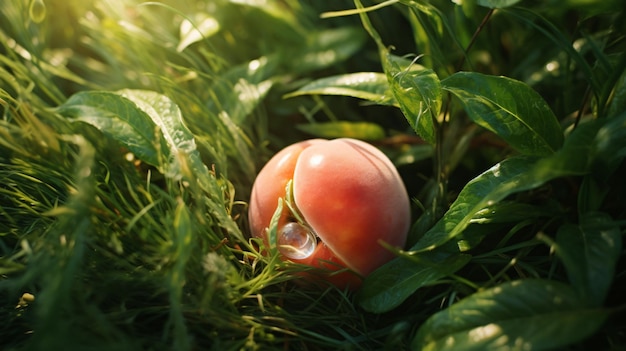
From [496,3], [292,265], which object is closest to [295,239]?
[292,265]

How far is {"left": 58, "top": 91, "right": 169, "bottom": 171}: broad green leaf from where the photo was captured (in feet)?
2.10

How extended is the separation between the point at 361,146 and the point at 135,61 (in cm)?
44

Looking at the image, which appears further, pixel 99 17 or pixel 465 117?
pixel 99 17

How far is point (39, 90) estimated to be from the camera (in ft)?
2.75

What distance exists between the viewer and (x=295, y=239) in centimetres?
60

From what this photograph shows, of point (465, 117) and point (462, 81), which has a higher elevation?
point (462, 81)

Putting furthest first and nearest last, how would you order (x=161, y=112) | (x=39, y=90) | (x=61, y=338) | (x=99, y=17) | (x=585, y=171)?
(x=99, y=17)
(x=39, y=90)
(x=161, y=112)
(x=585, y=171)
(x=61, y=338)

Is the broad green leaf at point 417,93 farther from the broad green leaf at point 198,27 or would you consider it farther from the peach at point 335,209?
the broad green leaf at point 198,27

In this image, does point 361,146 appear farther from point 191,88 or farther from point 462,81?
point 191,88

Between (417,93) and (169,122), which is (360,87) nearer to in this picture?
(417,93)

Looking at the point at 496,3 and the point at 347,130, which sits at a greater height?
the point at 496,3

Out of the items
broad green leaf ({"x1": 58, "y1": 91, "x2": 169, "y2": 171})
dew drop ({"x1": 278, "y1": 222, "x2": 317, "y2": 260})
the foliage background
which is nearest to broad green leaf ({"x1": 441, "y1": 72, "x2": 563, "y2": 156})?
the foliage background

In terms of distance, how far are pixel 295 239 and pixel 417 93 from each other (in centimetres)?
22

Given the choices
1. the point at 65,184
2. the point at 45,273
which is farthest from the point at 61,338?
the point at 65,184
